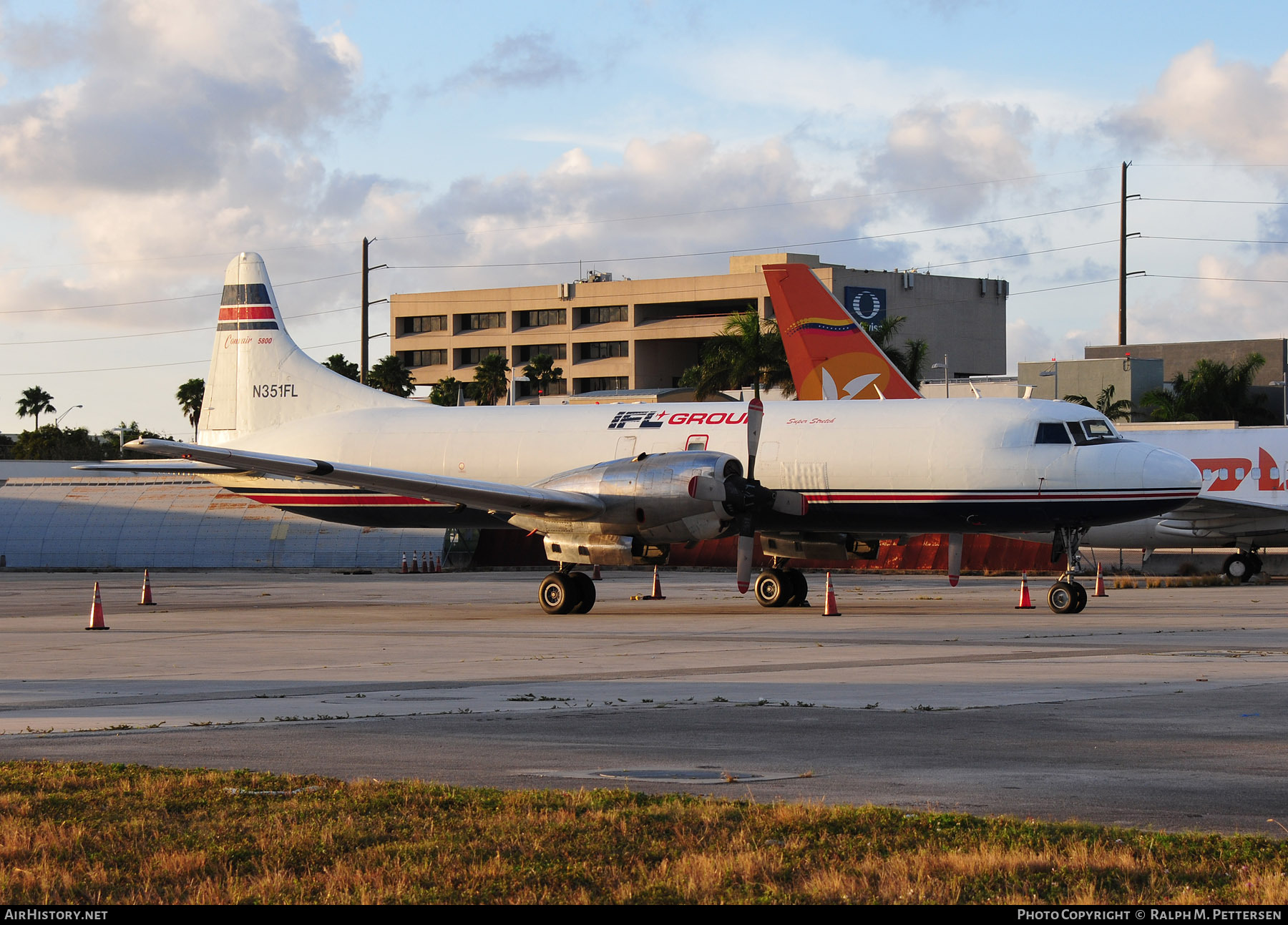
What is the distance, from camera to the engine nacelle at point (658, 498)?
2477 cm

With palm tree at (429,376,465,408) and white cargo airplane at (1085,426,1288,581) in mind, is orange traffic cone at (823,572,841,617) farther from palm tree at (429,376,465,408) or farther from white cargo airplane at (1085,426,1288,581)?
palm tree at (429,376,465,408)

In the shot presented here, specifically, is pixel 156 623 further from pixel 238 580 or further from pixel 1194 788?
pixel 1194 788

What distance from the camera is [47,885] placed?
6336 millimetres

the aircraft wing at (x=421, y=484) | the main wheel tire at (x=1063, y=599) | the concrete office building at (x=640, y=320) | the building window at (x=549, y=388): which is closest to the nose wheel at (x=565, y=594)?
the aircraft wing at (x=421, y=484)

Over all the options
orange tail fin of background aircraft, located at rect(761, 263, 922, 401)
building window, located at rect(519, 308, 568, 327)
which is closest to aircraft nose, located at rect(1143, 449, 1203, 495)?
orange tail fin of background aircraft, located at rect(761, 263, 922, 401)

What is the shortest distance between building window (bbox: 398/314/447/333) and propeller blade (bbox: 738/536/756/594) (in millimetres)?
115271

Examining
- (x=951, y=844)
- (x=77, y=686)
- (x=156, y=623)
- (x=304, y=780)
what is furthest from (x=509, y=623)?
(x=951, y=844)

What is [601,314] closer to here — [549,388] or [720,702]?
[549,388]

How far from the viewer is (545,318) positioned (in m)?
133

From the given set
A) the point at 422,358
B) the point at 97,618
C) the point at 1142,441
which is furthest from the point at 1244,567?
the point at 422,358

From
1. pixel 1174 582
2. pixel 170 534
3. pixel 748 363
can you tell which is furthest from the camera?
pixel 748 363

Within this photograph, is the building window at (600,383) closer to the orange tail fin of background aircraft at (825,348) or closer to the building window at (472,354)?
the building window at (472,354)

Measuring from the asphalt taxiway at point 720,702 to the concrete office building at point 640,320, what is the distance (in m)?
97.2

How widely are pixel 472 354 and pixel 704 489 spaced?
11443 cm
